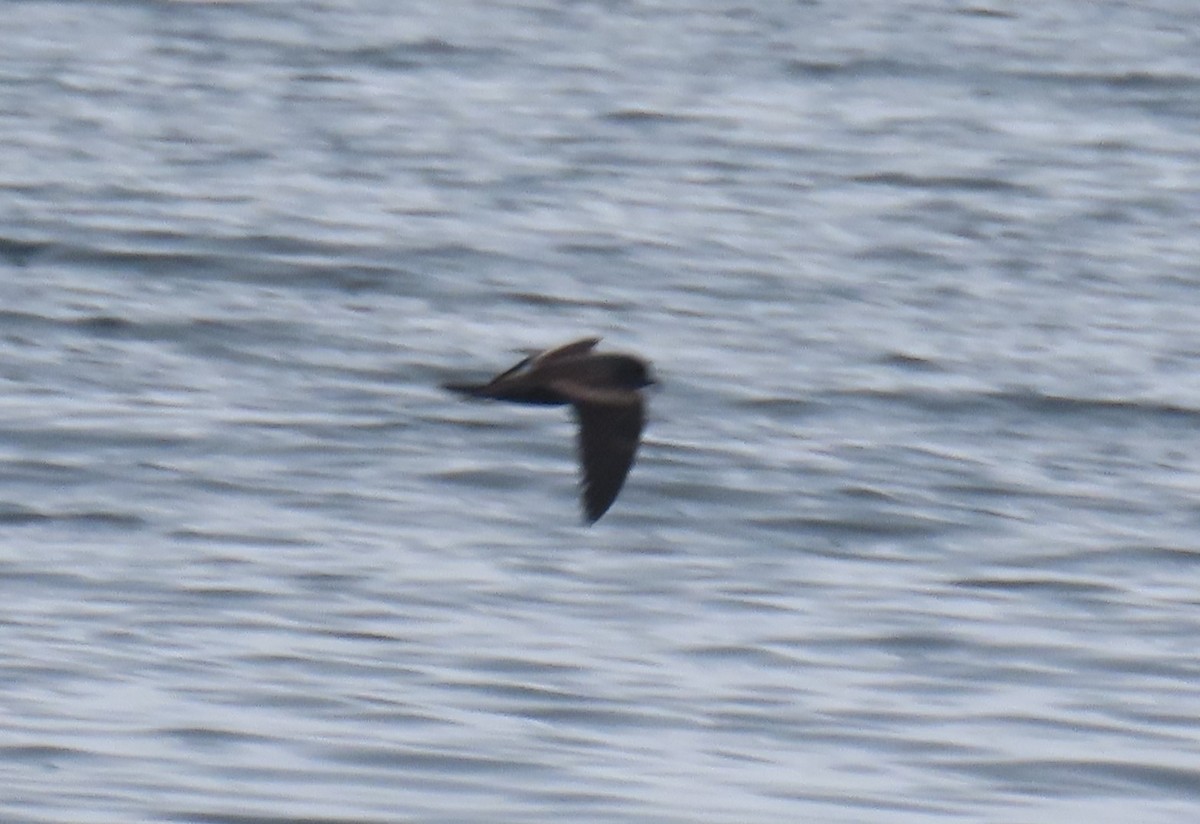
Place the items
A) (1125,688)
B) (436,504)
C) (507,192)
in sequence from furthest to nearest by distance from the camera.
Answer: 1. (507,192)
2. (436,504)
3. (1125,688)

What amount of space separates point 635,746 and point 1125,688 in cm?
159

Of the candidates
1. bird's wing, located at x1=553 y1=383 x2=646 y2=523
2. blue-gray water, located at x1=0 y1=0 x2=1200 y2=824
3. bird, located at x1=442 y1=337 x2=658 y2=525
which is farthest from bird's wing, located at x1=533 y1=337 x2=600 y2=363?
blue-gray water, located at x1=0 y1=0 x2=1200 y2=824

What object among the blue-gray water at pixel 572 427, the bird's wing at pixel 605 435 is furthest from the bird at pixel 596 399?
the blue-gray water at pixel 572 427

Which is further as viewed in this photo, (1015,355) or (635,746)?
(1015,355)

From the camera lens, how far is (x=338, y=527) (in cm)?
1056

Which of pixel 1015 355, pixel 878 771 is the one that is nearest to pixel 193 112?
pixel 1015 355

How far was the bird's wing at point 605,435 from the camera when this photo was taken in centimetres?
820

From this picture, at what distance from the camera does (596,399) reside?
330 inches

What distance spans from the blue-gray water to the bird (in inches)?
28.5

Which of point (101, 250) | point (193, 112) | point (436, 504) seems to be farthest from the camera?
point (193, 112)

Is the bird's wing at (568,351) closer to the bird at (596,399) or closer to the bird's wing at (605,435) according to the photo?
the bird at (596,399)

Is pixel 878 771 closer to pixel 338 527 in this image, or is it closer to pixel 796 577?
pixel 796 577

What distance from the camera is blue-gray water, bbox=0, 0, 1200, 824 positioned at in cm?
841

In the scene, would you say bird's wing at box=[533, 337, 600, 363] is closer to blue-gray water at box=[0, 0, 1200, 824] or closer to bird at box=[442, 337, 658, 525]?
bird at box=[442, 337, 658, 525]
